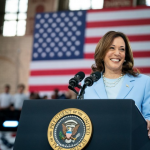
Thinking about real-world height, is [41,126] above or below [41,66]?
above

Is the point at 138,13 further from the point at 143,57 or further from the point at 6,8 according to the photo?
the point at 6,8

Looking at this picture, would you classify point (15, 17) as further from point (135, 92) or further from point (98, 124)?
point (98, 124)

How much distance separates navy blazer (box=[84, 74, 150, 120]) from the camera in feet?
5.30

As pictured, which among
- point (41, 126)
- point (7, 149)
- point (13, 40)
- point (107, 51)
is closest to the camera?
point (41, 126)

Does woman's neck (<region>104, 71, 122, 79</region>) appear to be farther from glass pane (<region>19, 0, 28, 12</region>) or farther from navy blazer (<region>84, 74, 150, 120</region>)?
glass pane (<region>19, 0, 28, 12</region>)

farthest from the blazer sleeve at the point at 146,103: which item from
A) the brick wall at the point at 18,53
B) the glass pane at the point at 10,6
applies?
the glass pane at the point at 10,6

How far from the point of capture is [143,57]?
22.4 ft

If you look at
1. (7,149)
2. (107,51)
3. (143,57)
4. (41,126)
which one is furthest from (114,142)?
(143,57)

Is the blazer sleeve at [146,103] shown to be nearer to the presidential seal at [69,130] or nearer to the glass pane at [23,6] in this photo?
the presidential seal at [69,130]

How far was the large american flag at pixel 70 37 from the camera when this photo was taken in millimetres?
A: 7188

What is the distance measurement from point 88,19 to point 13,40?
865 centimetres

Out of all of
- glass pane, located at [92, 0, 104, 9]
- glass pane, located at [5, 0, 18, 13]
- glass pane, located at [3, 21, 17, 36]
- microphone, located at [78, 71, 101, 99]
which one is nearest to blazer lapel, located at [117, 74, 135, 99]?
microphone, located at [78, 71, 101, 99]

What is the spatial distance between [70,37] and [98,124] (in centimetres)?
644

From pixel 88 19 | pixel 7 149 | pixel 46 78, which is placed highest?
pixel 88 19
